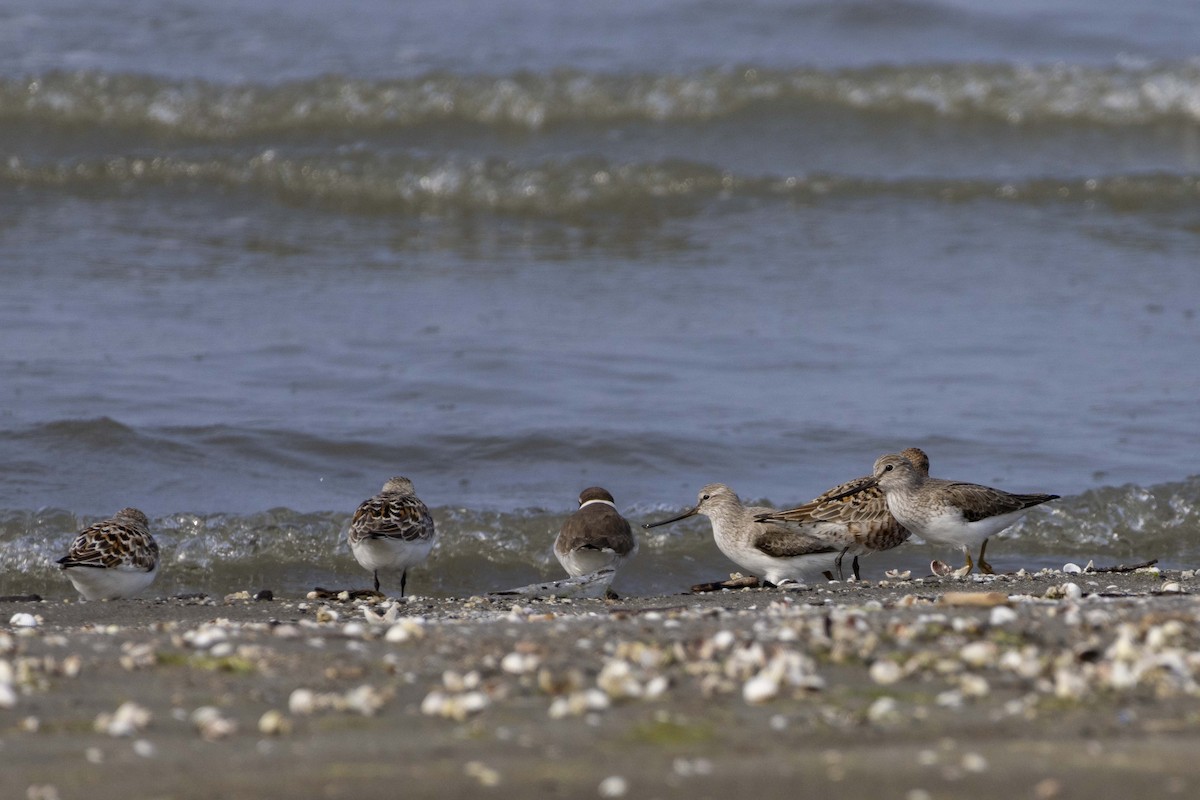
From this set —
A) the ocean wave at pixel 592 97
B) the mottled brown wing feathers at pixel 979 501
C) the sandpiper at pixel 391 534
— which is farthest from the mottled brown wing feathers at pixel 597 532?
the ocean wave at pixel 592 97

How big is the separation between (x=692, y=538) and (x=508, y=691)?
4.49m

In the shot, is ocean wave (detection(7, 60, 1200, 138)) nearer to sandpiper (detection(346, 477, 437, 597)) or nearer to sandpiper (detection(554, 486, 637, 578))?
sandpiper (detection(554, 486, 637, 578))

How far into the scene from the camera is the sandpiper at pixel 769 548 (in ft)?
25.2

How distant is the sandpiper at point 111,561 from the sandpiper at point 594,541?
1999 millimetres

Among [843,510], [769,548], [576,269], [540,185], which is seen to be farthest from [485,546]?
[540,185]

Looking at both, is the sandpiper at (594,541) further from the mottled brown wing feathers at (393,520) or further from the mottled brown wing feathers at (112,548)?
the mottled brown wing feathers at (112,548)

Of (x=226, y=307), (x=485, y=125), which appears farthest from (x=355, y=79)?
(x=226, y=307)

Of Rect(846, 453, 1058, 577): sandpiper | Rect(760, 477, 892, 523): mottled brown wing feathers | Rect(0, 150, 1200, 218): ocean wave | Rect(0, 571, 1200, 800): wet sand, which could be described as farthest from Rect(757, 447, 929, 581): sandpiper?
Rect(0, 150, 1200, 218): ocean wave

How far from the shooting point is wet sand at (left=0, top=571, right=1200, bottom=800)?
3.72m

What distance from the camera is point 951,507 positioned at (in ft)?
24.8

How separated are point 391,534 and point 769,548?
6.18 ft

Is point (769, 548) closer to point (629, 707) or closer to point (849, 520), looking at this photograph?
point (849, 520)

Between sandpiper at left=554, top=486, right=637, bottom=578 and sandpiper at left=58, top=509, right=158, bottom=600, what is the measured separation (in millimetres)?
1999

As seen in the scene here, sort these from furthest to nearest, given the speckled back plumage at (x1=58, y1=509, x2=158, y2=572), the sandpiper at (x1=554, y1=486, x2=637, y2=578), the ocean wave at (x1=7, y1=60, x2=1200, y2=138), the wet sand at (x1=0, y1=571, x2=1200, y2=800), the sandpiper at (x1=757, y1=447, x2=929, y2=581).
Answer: the ocean wave at (x1=7, y1=60, x2=1200, y2=138), the sandpiper at (x1=757, y1=447, x2=929, y2=581), the sandpiper at (x1=554, y1=486, x2=637, y2=578), the speckled back plumage at (x1=58, y1=509, x2=158, y2=572), the wet sand at (x1=0, y1=571, x2=1200, y2=800)
